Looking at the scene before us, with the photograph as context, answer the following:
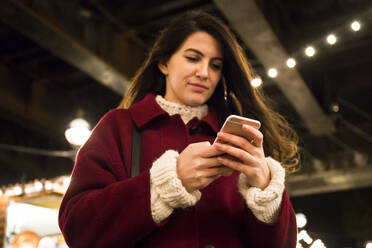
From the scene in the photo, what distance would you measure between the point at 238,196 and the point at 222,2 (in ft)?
7.38

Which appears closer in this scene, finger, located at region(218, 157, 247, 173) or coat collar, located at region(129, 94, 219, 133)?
finger, located at region(218, 157, 247, 173)

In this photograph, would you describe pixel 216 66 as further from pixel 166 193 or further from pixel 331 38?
pixel 331 38

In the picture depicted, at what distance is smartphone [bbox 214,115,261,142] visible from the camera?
3.47 feet

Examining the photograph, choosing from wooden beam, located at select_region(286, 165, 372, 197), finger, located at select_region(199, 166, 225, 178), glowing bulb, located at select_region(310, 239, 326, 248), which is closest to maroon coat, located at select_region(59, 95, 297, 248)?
finger, located at select_region(199, 166, 225, 178)

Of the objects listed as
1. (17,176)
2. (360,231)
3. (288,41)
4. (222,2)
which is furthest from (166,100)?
(17,176)

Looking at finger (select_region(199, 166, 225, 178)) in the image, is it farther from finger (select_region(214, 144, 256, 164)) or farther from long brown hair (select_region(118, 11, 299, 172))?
long brown hair (select_region(118, 11, 299, 172))

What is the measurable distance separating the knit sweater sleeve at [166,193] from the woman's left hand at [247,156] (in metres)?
0.11

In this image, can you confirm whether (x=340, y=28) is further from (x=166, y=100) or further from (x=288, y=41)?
(x=166, y=100)

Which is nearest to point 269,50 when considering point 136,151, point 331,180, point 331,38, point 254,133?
point 331,38

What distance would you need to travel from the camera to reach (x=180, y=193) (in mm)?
1074

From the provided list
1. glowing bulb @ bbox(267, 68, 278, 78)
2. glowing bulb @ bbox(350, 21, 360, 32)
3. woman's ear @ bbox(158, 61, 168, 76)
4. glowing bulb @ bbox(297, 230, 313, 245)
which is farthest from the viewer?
glowing bulb @ bbox(267, 68, 278, 78)

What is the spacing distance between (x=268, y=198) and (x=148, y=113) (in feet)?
1.48

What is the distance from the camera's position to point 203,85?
58.0 inches

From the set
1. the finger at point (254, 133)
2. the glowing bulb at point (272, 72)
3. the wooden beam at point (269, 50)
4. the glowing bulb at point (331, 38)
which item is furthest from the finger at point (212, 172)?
the glowing bulb at point (272, 72)
